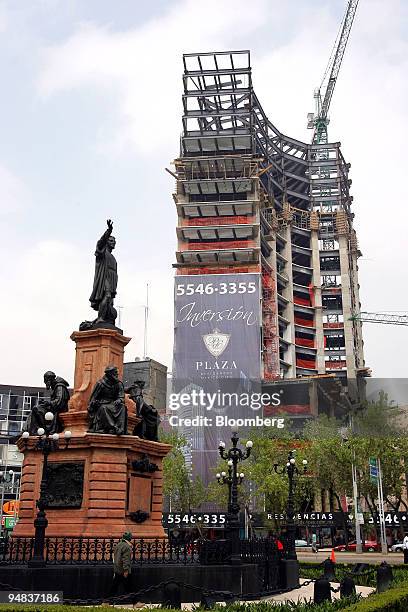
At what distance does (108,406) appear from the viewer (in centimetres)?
2036

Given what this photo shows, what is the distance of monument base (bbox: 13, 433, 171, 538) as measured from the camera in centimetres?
1934

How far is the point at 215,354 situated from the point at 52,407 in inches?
2844

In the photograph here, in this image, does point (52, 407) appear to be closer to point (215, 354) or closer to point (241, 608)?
point (241, 608)

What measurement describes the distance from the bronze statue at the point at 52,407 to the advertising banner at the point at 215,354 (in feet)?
211

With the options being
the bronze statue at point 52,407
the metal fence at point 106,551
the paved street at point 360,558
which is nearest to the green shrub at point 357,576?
the metal fence at point 106,551

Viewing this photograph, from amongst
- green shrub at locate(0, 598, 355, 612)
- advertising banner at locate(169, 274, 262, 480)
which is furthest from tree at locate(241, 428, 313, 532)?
green shrub at locate(0, 598, 355, 612)

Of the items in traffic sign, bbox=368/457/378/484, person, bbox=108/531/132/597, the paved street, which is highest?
traffic sign, bbox=368/457/378/484

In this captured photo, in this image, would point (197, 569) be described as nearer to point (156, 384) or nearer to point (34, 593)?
point (34, 593)

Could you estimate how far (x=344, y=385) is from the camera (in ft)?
323

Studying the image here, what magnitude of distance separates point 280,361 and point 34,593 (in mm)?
101679

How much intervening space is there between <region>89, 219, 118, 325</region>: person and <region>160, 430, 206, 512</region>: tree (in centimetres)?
4041

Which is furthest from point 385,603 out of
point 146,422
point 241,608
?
point 146,422

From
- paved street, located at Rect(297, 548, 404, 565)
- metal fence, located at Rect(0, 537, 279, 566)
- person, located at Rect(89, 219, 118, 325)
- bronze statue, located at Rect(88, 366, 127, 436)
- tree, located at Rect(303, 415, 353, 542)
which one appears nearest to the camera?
metal fence, located at Rect(0, 537, 279, 566)

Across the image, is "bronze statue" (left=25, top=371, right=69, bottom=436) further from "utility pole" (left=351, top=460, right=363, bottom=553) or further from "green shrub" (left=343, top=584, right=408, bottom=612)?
"utility pole" (left=351, top=460, right=363, bottom=553)
